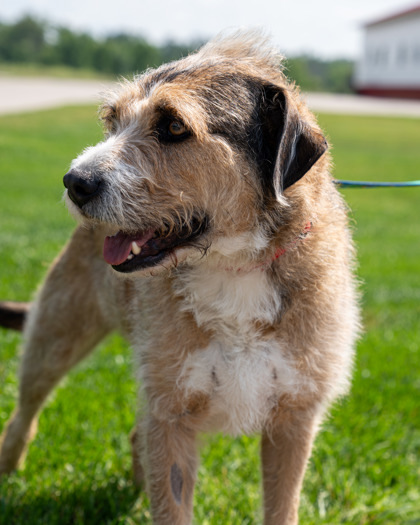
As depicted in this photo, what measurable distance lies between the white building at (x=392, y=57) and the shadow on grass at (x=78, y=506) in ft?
233

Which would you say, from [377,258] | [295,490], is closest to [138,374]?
[295,490]

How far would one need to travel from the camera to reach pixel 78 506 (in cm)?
376

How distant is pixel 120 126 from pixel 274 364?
133 cm

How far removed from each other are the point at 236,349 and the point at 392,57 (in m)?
78.2

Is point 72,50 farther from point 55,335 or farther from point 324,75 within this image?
point 55,335

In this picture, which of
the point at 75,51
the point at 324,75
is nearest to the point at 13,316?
the point at 75,51

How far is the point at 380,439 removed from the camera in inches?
178

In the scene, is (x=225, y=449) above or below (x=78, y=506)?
below

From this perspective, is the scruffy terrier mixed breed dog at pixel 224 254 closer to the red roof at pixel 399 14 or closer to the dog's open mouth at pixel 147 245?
the dog's open mouth at pixel 147 245

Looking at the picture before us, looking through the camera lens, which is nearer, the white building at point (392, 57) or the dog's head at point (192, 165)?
the dog's head at point (192, 165)

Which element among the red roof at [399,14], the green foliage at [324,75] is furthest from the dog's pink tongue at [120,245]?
the red roof at [399,14]

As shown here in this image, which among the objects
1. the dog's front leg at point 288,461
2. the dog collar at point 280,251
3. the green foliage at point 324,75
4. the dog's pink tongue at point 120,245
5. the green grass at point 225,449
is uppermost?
the dog's pink tongue at point 120,245

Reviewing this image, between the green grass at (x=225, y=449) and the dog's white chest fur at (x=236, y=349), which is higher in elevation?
the dog's white chest fur at (x=236, y=349)

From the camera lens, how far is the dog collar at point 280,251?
290 cm
